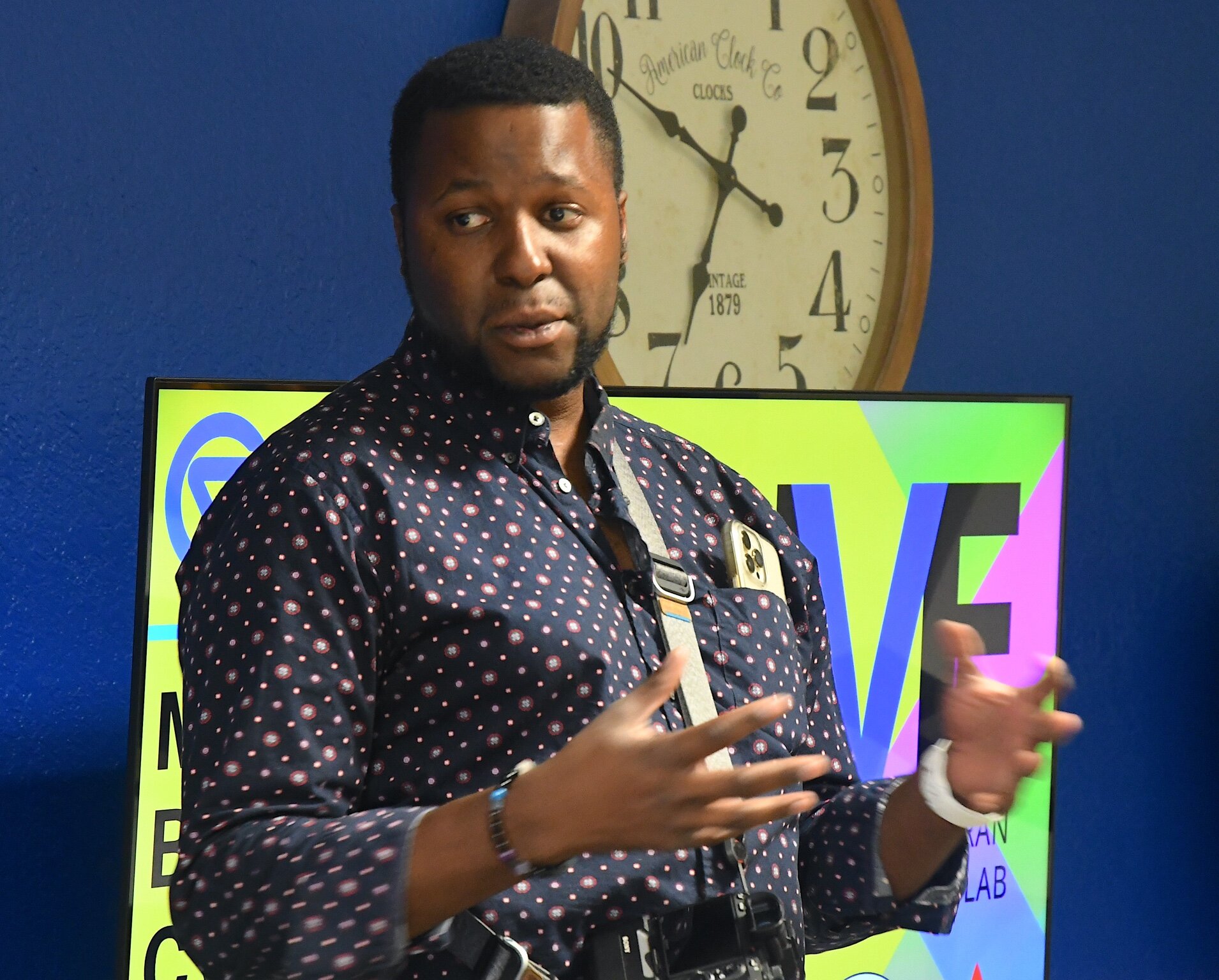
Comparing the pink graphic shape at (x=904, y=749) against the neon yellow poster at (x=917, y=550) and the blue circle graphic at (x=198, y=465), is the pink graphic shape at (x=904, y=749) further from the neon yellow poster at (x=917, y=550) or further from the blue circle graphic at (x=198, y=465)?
the blue circle graphic at (x=198, y=465)

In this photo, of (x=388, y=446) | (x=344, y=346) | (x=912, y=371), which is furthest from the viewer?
(x=912, y=371)

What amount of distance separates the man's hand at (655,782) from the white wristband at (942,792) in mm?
346

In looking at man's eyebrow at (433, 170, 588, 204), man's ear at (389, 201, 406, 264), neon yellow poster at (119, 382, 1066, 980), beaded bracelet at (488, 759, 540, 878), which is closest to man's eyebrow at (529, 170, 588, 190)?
man's eyebrow at (433, 170, 588, 204)

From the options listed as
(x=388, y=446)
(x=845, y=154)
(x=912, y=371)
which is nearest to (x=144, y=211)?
(x=388, y=446)

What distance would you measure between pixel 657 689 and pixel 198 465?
770 mm

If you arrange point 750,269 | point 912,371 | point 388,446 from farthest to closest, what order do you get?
point 912,371, point 750,269, point 388,446

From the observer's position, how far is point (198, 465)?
4.67 feet

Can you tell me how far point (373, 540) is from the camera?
97 cm

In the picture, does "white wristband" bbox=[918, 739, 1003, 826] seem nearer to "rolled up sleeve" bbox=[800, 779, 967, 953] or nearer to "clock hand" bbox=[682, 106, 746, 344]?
"rolled up sleeve" bbox=[800, 779, 967, 953]

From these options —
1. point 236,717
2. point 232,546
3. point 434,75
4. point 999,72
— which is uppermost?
point 999,72

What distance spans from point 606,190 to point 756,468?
663 millimetres

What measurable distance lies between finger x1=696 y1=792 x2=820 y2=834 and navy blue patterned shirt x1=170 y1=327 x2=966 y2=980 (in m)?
0.19

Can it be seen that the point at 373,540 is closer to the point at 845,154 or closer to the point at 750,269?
the point at 750,269

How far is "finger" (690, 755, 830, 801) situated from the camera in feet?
2.62
